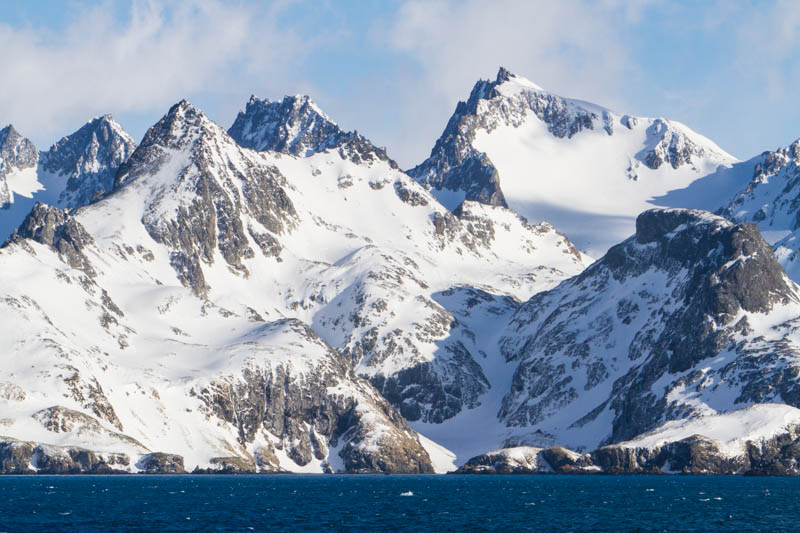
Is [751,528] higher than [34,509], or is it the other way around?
[34,509]

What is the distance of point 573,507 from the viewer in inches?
7751

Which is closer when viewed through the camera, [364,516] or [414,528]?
[414,528]

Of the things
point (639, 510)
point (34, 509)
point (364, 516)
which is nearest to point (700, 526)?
point (639, 510)

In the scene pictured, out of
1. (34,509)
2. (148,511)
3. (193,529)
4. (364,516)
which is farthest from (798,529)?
(34,509)

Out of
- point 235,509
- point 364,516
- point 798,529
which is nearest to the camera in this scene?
point 798,529

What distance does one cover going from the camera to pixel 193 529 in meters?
157

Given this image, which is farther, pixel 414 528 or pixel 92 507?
pixel 92 507

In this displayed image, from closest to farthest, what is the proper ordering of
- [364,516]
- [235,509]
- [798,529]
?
[798,529] < [364,516] < [235,509]

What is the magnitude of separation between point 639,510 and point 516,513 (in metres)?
18.5

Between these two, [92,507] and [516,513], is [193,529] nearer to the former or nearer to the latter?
[92,507]

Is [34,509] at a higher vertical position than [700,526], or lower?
higher

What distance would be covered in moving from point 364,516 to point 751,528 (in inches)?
2119

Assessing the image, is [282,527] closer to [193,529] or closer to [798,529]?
[193,529]

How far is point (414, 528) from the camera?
162 metres
